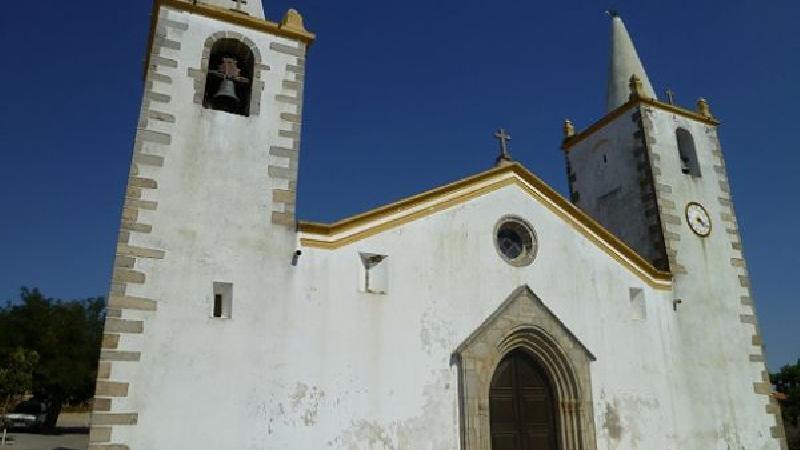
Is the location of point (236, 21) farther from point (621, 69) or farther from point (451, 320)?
point (621, 69)

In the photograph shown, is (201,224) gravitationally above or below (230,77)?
below

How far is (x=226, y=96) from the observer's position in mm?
10383

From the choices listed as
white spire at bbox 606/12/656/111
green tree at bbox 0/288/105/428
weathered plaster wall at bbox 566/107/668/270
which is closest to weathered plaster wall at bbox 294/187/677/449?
weathered plaster wall at bbox 566/107/668/270

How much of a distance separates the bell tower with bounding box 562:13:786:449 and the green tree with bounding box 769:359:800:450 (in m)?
14.1

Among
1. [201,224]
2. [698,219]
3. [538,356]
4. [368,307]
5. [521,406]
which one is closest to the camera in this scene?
[201,224]

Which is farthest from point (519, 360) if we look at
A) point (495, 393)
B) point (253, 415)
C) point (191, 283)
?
point (191, 283)

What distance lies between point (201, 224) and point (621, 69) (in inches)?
478

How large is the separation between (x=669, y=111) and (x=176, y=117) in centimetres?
1165

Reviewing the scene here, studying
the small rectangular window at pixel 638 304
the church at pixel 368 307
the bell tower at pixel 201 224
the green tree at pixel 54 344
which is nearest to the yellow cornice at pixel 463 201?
the church at pixel 368 307

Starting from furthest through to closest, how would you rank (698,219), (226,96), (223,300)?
(698,219) → (226,96) → (223,300)

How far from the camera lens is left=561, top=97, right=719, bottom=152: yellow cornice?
15188mm

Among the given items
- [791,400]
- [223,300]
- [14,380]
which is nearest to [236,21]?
[223,300]

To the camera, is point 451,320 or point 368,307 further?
point 451,320

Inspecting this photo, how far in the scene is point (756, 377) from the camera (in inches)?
533
